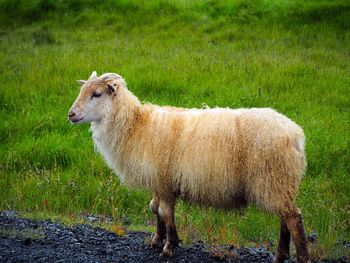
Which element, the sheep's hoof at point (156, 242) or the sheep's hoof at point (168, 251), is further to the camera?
the sheep's hoof at point (156, 242)

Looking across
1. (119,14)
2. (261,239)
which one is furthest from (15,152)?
(119,14)

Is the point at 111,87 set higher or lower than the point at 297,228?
higher

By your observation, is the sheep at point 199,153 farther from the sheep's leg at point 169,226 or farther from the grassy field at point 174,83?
the grassy field at point 174,83

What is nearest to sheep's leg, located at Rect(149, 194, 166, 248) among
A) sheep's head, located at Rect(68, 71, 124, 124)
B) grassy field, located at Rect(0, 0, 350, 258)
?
grassy field, located at Rect(0, 0, 350, 258)

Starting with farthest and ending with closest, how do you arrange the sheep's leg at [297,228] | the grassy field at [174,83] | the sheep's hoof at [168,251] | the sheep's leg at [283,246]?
the grassy field at [174,83] → the sheep's hoof at [168,251] → the sheep's leg at [283,246] → the sheep's leg at [297,228]

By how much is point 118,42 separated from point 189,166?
14.2 m

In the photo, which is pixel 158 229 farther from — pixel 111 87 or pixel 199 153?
pixel 111 87

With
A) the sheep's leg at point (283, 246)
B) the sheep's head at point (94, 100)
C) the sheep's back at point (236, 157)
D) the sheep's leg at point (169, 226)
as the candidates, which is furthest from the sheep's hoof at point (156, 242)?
the sheep's head at point (94, 100)

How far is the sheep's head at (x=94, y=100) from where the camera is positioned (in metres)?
7.29

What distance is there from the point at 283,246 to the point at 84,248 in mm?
2463

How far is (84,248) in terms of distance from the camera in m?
6.89

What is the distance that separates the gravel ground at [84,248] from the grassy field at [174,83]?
2.04ft

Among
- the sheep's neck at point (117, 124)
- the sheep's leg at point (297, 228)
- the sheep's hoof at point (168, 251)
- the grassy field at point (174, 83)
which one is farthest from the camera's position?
the grassy field at point (174, 83)

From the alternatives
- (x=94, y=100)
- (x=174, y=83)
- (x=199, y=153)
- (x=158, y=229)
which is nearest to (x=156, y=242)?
(x=158, y=229)
